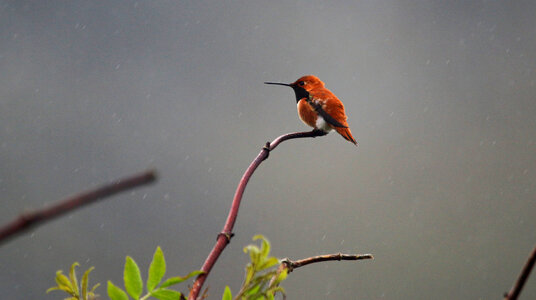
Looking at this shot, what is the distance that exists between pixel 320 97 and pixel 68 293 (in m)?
0.47

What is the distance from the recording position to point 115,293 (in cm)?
19

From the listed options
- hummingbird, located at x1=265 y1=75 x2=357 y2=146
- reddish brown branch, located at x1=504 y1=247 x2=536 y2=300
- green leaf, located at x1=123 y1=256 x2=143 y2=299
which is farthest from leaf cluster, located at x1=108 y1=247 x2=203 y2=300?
hummingbird, located at x1=265 y1=75 x2=357 y2=146

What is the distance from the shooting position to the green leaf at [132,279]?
0.19 m

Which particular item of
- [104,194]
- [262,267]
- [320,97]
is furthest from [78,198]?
[320,97]

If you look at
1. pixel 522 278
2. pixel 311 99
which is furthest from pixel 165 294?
pixel 311 99

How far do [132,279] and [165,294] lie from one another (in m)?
0.01

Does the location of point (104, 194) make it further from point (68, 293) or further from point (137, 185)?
point (68, 293)

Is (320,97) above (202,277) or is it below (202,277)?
above

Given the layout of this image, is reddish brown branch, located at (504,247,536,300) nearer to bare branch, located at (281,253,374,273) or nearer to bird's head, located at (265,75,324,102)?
bare branch, located at (281,253,374,273)

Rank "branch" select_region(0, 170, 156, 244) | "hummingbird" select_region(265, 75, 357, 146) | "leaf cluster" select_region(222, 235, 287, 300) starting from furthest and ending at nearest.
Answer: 1. "hummingbird" select_region(265, 75, 357, 146)
2. "leaf cluster" select_region(222, 235, 287, 300)
3. "branch" select_region(0, 170, 156, 244)

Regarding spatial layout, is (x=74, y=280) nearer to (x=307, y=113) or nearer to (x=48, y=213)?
(x=48, y=213)

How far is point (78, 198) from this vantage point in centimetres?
7

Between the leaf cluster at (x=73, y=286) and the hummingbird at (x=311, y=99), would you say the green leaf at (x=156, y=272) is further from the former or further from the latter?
the hummingbird at (x=311, y=99)

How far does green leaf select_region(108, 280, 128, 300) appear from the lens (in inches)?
7.5
